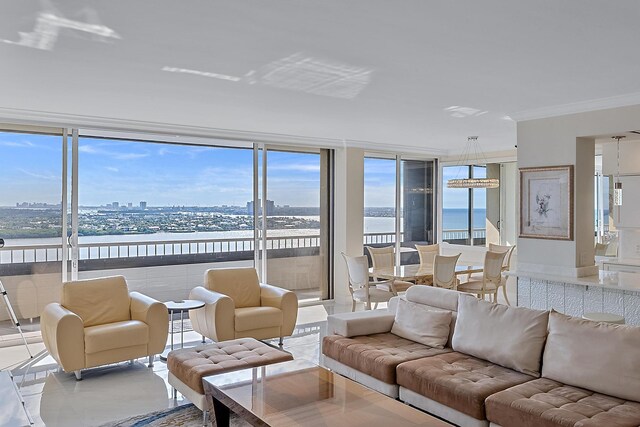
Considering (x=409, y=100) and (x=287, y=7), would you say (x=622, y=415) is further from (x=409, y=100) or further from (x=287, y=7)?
(x=409, y=100)

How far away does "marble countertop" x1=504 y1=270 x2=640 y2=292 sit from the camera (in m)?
4.64

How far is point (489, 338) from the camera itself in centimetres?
366

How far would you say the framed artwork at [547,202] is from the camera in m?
5.17

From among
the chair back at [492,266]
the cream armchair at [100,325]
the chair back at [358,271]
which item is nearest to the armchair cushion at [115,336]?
the cream armchair at [100,325]

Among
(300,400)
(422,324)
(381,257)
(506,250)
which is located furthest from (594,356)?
(506,250)

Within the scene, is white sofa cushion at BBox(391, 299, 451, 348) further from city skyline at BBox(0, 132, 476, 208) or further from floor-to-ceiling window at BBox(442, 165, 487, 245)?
floor-to-ceiling window at BBox(442, 165, 487, 245)

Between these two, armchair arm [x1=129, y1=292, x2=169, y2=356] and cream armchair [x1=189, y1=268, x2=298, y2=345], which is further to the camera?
cream armchair [x1=189, y1=268, x2=298, y2=345]

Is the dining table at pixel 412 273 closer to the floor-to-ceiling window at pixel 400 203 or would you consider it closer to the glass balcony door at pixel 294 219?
the glass balcony door at pixel 294 219

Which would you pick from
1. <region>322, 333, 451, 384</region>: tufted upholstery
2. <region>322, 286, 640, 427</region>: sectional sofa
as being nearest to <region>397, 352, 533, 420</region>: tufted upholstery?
<region>322, 286, 640, 427</region>: sectional sofa

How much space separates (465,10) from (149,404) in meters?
3.56

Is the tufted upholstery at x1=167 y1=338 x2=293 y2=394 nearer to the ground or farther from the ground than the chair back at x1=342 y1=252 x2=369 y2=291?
nearer to the ground

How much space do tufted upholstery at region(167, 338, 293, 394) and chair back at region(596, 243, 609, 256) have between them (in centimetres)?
535

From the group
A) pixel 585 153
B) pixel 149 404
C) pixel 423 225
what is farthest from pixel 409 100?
pixel 423 225

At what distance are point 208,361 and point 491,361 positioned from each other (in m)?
2.05
